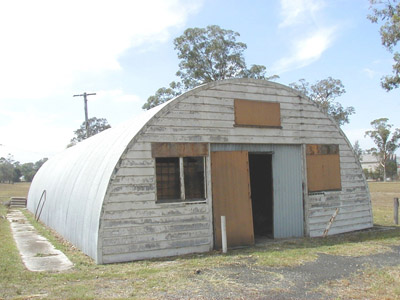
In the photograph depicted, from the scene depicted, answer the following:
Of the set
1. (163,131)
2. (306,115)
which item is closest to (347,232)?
(306,115)

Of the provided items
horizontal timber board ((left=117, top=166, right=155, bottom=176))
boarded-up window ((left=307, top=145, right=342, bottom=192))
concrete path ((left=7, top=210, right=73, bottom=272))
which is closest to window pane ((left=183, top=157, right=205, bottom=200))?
horizontal timber board ((left=117, top=166, right=155, bottom=176))

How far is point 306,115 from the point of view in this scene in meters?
12.4

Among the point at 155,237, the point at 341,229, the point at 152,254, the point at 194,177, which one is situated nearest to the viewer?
the point at 152,254

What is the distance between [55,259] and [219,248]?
412cm

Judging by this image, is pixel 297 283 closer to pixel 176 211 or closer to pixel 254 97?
pixel 176 211

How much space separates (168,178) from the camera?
10.1 m

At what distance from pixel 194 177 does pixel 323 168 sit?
184 inches

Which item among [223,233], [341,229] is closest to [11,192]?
[341,229]

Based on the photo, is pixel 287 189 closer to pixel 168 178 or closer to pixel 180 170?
pixel 180 170

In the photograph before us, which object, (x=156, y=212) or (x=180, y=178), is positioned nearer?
(x=156, y=212)

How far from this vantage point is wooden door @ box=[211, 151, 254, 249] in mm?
10555

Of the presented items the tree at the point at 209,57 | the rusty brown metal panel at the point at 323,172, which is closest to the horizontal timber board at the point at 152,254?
the rusty brown metal panel at the point at 323,172

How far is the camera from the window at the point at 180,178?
393 inches

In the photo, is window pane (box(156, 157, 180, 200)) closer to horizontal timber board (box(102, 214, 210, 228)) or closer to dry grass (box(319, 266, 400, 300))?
horizontal timber board (box(102, 214, 210, 228))
